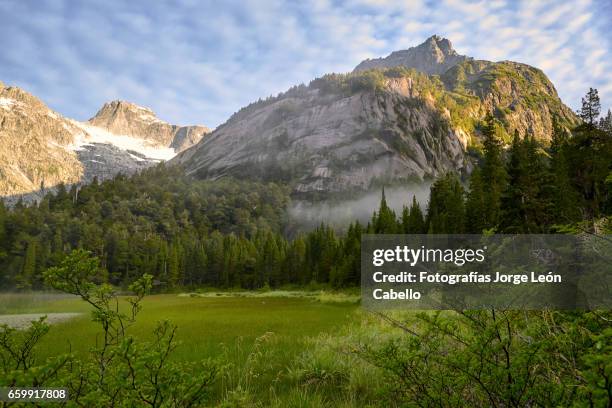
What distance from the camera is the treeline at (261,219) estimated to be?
35219 mm

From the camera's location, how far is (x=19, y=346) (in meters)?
3.45

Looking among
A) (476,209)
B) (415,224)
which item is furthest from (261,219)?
(476,209)

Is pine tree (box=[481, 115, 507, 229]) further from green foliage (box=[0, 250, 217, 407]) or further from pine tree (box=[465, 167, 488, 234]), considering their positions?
green foliage (box=[0, 250, 217, 407])

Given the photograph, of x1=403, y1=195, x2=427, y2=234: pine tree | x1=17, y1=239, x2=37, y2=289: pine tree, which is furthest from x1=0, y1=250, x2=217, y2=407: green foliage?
x1=17, y1=239, x2=37, y2=289: pine tree

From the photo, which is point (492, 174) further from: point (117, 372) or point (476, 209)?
point (117, 372)

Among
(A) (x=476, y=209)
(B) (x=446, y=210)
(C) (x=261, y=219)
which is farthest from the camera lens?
(C) (x=261, y=219)

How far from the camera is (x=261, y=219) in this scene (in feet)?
586

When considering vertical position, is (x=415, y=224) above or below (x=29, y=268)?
above

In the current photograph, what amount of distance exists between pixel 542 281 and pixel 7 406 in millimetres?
5304

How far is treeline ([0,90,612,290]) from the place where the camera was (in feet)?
116

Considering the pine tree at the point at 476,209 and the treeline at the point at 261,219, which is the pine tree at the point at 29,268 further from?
the pine tree at the point at 476,209

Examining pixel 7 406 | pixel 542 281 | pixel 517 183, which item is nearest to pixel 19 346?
pixel 7 406

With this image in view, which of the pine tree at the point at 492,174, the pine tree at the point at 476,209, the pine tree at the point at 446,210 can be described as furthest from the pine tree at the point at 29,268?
the pine tree at the point at 492,174

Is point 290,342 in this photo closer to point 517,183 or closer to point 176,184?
point 517,183
